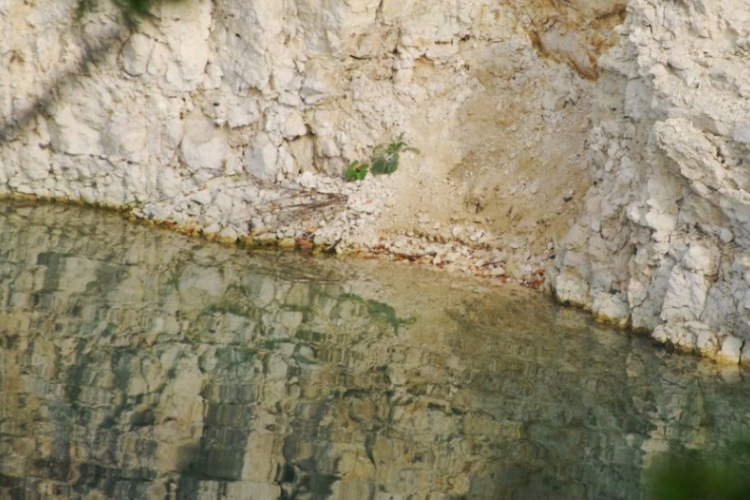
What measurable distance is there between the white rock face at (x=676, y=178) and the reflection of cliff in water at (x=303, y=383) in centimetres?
52

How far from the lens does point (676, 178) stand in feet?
33.0

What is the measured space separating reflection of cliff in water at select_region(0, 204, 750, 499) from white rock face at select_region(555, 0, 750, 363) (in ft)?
1.72

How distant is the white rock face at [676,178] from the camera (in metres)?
9.59

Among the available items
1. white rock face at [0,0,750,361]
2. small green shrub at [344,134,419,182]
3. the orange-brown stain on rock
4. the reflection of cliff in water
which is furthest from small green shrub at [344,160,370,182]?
the orange-brown stain on rock

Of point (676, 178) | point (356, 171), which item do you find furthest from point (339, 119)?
point (676, 178)

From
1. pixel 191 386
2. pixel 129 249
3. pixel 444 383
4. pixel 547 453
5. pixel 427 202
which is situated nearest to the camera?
pixel 547 453

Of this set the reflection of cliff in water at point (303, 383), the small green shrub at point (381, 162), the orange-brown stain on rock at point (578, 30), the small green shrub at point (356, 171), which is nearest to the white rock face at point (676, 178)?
the reflection of cliff in water at point (303, 383)

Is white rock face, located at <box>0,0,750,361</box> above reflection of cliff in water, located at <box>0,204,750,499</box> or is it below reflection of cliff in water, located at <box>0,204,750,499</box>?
above

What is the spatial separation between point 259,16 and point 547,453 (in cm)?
664

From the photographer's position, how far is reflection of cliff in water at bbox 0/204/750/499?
21.1 ft

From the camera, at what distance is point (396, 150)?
12031 mm

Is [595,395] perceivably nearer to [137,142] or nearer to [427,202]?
[427,202]

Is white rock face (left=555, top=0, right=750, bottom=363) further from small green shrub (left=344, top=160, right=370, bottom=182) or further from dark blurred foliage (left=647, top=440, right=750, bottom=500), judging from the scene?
small green shrub (left=344, top=160, right=370, bottom=182)

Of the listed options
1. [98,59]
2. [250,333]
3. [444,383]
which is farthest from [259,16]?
[98,59]
